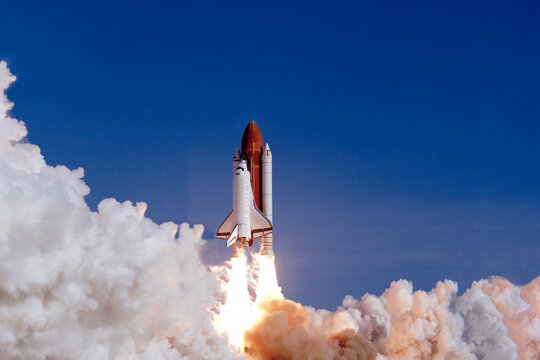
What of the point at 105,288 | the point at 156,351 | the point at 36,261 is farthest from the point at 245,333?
the point at 36,261

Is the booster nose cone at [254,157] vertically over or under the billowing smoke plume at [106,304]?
over

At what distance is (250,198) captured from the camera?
2479 inches

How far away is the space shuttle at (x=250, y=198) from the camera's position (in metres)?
62.3

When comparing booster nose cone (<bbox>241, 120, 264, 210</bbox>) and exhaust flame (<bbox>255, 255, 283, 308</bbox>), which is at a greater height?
booster nose cone (<bbox>241, 120, 264, 210</bbox>)

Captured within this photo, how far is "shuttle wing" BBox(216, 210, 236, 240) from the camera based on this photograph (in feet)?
210

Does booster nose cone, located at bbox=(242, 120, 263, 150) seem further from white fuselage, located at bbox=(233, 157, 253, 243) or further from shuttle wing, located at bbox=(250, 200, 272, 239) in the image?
shuttle wing, located at bbox=(250, 200, 272, 239)

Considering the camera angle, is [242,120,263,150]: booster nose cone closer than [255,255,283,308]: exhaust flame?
No

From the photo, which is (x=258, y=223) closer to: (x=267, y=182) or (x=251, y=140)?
(x=267, y=182)

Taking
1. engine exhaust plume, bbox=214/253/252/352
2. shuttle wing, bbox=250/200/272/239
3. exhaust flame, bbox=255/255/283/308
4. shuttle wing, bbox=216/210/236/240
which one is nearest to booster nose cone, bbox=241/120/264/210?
shuttle wing, bbox=250/200/272/239

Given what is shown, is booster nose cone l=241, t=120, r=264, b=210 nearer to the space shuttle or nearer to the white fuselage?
the space shuttle

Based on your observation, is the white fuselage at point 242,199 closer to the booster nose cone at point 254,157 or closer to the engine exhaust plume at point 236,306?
the engine exhaust plume at point 236,306

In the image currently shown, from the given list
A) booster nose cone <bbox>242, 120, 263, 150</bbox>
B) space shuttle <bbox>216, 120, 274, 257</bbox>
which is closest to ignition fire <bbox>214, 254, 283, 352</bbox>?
space shuttle <bbox>216, 120, 274, 257</bbox>

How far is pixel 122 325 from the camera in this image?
50062mm

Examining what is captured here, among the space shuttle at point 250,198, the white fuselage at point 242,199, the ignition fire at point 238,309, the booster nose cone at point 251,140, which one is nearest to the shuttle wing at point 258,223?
the space shuttle at point 250,198
